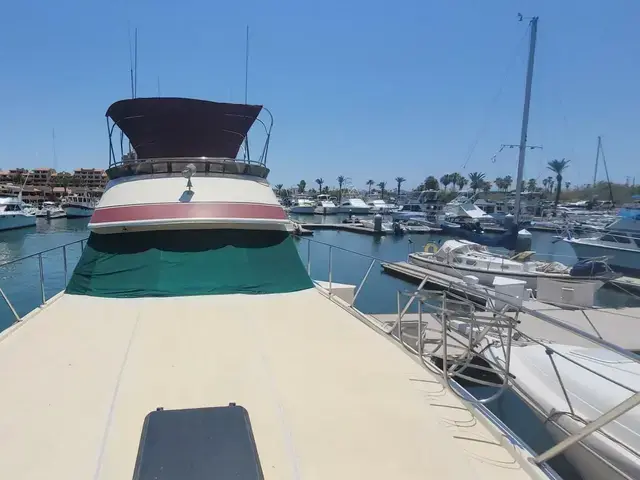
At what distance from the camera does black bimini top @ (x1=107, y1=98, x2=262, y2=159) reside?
6.94 metres

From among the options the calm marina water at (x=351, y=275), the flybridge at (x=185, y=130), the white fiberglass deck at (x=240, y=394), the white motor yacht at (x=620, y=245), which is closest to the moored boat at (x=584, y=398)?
the calm marina water at (x=351, y=275)

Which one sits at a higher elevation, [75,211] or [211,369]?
[211,369]

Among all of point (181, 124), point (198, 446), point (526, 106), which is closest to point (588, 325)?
point (181, 124)

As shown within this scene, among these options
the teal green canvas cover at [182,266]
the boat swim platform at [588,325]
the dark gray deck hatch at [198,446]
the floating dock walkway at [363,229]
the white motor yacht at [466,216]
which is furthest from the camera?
the white motor yacht at [466,216]

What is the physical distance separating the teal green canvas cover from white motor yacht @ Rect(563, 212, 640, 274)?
95.6ft

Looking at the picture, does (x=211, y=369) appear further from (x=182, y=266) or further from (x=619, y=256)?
(x=619, y=256)

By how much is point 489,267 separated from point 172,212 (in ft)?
72.2

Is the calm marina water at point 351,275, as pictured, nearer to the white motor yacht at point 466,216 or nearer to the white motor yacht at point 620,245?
the white motor yacht at point 620,245

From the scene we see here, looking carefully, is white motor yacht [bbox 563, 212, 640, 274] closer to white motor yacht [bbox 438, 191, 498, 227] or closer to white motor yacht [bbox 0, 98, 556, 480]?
white motor yacht [bbox 0, 98, 556, 480]

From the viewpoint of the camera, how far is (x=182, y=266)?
211 inches

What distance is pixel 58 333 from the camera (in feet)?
13.7

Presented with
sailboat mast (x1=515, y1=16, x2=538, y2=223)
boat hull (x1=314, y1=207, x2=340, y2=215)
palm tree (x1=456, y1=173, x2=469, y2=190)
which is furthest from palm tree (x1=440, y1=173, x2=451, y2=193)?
sailboat mast (x1=515, y1=16, x2=538, y2=223)

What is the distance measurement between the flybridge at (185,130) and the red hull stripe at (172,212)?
903mm

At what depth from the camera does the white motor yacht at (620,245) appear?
27.6 meters
